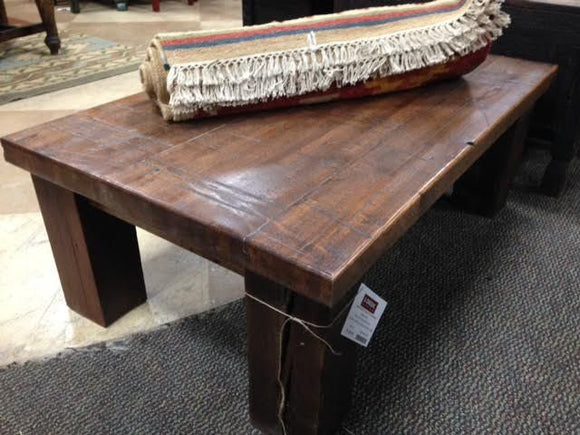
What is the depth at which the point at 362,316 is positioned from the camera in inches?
25.0

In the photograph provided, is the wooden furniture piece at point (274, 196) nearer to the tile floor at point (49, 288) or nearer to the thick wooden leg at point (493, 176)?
the tile floor at point (49, 288)

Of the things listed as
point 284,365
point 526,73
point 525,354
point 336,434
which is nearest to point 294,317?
point 284,365

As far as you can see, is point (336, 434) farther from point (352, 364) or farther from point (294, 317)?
point (294, 317)

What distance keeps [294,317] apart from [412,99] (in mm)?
460

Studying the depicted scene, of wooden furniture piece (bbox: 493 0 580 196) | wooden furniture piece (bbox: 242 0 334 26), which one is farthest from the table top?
wooden furniture piece (bbox: 242 0 334 26)

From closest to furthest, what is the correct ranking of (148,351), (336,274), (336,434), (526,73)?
(336,274)
(336,434)
(148,351)
(526,73)

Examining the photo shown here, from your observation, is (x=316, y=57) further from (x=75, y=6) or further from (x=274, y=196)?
(x=75, y=6)

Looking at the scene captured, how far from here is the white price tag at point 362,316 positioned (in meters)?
0.63

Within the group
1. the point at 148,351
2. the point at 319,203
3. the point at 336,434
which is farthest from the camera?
the point at 148,351

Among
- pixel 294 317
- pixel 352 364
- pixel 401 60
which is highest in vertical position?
pixel 401 60

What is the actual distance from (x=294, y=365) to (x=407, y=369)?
263 mm

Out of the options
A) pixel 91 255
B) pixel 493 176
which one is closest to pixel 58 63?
pixel 91 255

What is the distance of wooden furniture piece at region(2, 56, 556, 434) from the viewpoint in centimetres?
57

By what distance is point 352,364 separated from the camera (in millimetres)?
676
